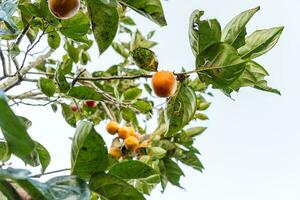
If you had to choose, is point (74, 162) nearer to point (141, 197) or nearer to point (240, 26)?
point (141, 197)

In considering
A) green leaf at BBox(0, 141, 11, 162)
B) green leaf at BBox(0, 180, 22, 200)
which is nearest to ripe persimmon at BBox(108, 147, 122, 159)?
green leaf at BBox(0, 141, 11, 162)

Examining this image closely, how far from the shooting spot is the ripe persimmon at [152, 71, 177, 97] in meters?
0.97

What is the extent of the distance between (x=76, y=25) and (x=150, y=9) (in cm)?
28

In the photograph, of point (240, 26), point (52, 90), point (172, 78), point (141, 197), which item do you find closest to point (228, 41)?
point (240, 26)

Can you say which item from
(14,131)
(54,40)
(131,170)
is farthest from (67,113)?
(14,131)

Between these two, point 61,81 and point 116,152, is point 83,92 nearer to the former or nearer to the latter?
point 61,81

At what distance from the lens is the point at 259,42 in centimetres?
104

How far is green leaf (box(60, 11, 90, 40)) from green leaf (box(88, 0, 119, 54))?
238 millimetres

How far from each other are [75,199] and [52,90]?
0.74m

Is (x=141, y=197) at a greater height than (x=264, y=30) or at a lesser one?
lesser

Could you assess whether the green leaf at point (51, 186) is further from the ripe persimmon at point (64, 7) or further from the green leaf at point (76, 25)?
the green leaf at point (76, 25)

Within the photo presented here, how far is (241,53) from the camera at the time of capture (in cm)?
105

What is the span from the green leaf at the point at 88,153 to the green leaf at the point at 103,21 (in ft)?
0.92

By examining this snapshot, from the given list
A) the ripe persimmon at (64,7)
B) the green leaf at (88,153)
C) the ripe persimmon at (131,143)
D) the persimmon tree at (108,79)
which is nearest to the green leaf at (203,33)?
the persimmon tree at (108,79)
